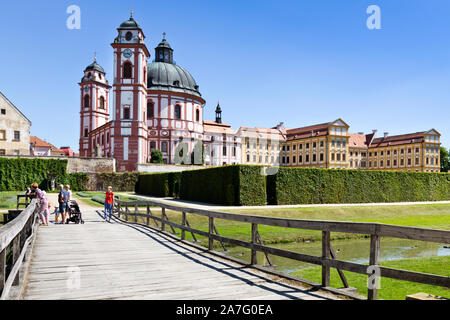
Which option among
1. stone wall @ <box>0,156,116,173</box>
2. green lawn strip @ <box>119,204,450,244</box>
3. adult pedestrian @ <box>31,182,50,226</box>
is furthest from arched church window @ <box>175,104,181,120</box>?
adult pedestrian @ <box>31,182,50,226</box>

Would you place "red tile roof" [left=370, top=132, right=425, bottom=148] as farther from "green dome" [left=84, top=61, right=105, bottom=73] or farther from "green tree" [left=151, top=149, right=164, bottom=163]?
"green dome" [left=84, top=61, right=105, bottom=73]

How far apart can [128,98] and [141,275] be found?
5142 centimetres

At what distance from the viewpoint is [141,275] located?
5.93 meters

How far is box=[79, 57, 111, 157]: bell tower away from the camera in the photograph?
2805 inches

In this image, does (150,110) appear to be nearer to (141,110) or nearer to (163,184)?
(141,110)

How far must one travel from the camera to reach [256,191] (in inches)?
988

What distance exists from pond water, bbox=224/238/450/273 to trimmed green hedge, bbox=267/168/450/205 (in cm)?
1198

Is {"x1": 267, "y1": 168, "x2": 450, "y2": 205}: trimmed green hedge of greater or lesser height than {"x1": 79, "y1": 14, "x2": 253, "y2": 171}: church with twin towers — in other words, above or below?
below

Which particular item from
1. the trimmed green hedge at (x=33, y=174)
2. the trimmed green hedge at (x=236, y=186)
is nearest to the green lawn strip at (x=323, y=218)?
the trimmed green hedge at (x=236, y=186)

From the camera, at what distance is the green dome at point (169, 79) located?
65.6m

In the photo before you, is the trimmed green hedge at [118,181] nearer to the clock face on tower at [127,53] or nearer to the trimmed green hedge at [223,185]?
the trimmed green hedge at [223,185]

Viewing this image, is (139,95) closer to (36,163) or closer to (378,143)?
(36,163)

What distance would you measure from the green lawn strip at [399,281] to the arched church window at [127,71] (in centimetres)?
5147
